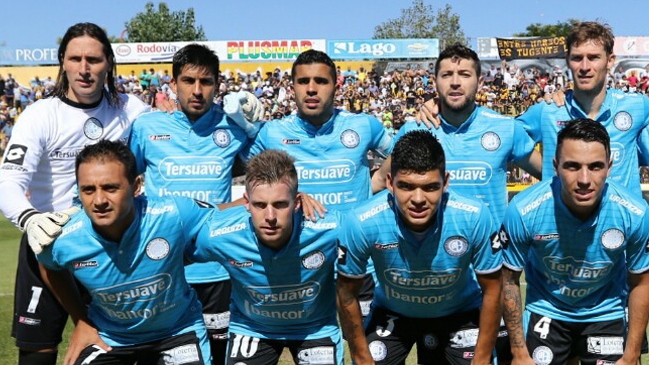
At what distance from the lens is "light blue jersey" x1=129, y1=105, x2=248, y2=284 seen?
531 cm

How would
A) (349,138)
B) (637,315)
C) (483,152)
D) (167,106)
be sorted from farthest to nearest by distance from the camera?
(167,106)
(349,138)
(483,152)
(637,315)

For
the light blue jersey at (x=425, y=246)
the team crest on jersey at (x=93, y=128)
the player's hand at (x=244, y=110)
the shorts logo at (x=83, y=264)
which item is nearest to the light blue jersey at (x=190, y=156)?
the player's hand at (x=244, y=110)

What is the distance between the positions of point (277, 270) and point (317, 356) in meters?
0.56

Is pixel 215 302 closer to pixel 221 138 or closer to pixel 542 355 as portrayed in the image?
pixel 221 138

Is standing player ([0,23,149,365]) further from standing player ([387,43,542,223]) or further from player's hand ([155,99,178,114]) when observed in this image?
standing player ([387,43,542,223])

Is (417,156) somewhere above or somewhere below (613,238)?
above

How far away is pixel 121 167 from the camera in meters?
4.34

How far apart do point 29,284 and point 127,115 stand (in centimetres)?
134

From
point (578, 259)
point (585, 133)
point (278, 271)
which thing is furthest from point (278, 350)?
point (585, 133)

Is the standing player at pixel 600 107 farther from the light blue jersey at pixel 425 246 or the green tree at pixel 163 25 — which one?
the green tree at pixel 163 25

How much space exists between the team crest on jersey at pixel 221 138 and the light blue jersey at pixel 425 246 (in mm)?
1409

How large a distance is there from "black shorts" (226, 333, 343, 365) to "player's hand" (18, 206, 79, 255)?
122cm

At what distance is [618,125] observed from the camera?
5.32 metres

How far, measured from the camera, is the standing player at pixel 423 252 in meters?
4.22
